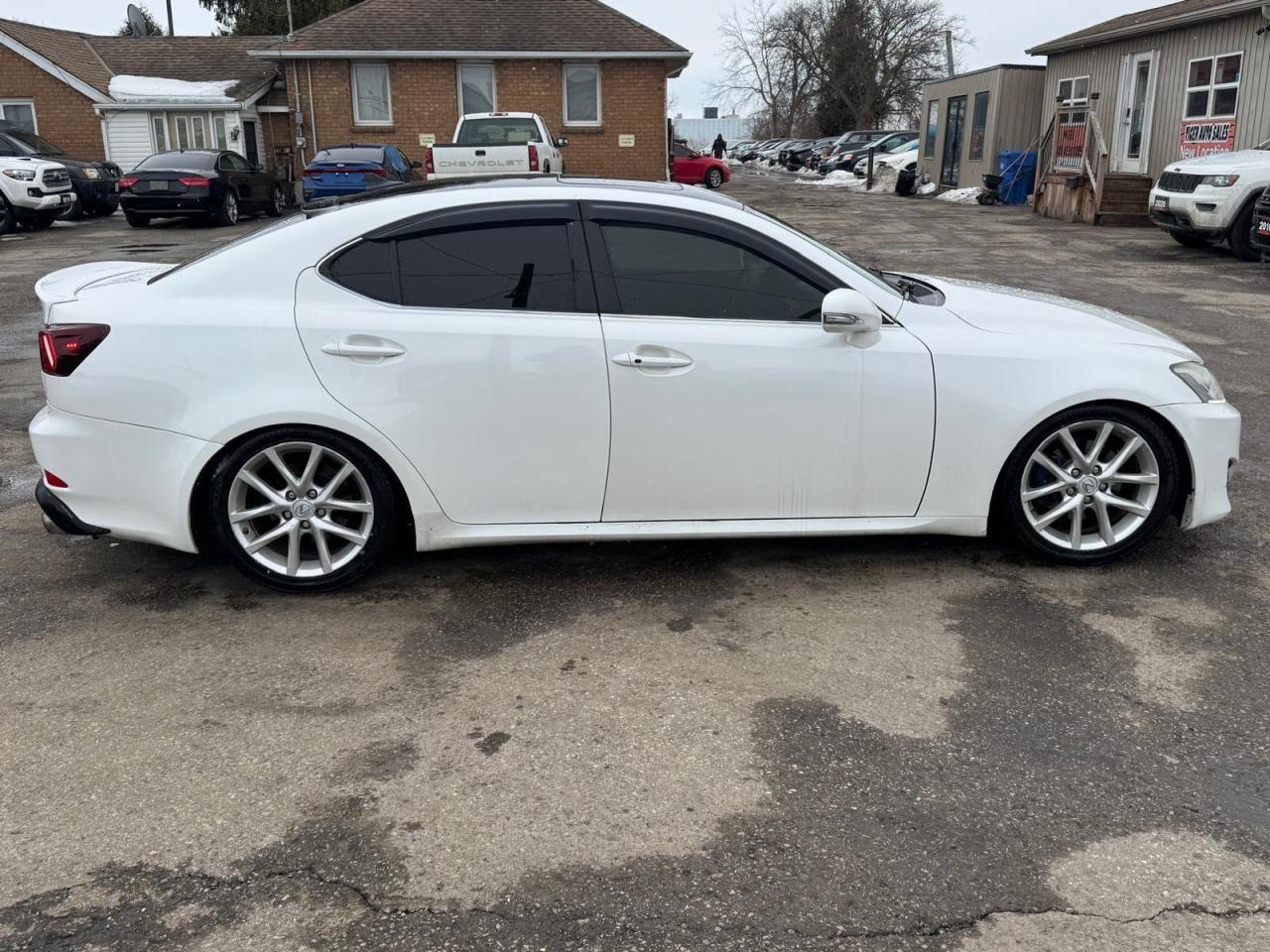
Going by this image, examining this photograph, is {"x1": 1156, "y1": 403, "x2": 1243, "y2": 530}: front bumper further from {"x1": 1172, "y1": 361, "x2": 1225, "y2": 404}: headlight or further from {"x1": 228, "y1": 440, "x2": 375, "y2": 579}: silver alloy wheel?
{"x1": 228, "y1": 440, "x2": 375, "y2": 579}: silver alloy wheel

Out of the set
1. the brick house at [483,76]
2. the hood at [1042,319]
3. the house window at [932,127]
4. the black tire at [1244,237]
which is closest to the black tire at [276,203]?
the brick house at [483,76]

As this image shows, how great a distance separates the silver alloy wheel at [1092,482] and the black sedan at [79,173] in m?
21.3

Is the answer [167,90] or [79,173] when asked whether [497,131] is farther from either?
[167,90]

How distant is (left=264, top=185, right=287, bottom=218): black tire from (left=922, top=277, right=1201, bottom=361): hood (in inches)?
857

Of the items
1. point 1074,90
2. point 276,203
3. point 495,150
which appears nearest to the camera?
point 495,150

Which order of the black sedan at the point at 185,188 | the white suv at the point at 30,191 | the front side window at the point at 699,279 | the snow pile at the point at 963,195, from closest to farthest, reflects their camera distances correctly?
the front side window at the point at 699,279
the white suv at the point at 30,191
the black sedan at the point at 185,188
the snow pile at the point at 963,195

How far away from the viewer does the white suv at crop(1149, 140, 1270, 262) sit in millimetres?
14203

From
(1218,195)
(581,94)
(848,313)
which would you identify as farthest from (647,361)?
(581,94)

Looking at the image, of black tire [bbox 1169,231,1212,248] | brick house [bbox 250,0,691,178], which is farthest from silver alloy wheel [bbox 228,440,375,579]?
brick house [bbox 250,0,691,178]

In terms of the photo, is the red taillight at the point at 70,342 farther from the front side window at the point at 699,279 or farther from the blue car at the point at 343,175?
the blue car at the point at 343,175

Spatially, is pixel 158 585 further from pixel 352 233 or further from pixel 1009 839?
pixel 1009 839

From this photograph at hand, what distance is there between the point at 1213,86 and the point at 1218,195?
672cm

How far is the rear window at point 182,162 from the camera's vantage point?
67.5ft

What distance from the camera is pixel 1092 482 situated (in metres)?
4.27
